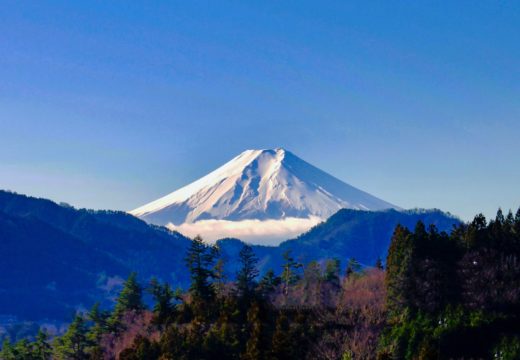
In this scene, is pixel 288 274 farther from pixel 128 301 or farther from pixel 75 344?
pixel 75 344

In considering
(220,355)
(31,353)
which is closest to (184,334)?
(220,355)

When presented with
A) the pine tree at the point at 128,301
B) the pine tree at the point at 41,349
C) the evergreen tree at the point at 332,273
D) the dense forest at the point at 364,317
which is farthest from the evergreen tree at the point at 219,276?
the pine tree at the point at 41,349

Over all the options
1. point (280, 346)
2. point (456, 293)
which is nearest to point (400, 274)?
point (456, 293)

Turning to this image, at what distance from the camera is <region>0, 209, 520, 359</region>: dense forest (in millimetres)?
94500

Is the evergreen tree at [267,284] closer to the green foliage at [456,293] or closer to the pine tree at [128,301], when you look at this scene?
the pine tree at [128,301]

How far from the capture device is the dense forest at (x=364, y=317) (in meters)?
94.5

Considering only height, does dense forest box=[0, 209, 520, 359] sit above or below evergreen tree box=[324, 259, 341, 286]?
below

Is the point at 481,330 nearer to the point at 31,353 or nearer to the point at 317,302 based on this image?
the point at 317,302

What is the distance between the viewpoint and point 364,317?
10588cm

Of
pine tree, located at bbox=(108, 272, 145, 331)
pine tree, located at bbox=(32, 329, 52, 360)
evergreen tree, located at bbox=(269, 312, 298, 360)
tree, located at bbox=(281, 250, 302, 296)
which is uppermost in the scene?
tree, located at bbox=(281, 250, 302, 296)

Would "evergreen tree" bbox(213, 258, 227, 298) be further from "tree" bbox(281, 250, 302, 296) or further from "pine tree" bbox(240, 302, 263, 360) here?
"pine tree" bbox(240, 302, 263, 360)

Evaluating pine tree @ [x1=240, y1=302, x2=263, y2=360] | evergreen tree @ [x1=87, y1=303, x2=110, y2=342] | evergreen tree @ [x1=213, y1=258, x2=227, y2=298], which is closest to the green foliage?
pine tree @ [x1=240, y1=302, x2=263, y2=360]

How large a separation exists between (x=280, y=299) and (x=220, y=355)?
32.6 m

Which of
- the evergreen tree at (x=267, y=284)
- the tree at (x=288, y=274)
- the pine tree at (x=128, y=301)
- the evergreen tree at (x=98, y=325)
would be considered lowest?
the evergreen tree at (x=98, y=325)
